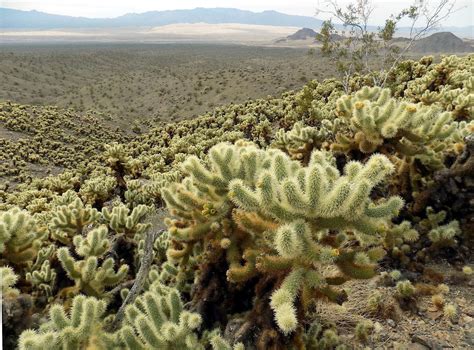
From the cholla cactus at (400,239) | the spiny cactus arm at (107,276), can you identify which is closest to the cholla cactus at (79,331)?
the spiny cactus arm at (107,276)

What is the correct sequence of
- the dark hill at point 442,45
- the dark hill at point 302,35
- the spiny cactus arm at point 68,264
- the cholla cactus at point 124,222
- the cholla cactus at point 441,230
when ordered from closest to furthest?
the spiny cactus arm at point 68,264, the cholla cactus at point 441,230, the cholla cactus at point 124,222, the dark hill at point 442,45, the dark hill at point 302,35

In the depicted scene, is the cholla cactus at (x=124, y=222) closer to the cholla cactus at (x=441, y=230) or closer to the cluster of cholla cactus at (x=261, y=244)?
the cluster of cholla cactus at (x=261, y=244)

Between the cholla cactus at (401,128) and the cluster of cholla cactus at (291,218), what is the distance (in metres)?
1.56

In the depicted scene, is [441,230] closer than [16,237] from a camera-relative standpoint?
No

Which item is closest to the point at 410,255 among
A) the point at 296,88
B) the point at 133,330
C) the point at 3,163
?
the point at 133,330

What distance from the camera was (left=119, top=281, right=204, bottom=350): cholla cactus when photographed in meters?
3.30

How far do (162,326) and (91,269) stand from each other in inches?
66.1

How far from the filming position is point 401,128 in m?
5.14

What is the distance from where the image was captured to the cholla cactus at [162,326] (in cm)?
330

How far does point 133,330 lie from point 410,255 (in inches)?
128

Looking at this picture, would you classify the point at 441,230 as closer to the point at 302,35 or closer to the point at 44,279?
the point at 44,279

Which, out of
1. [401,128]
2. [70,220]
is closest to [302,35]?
[70,220]

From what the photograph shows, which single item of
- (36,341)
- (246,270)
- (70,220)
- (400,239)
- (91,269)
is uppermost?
(246,270)

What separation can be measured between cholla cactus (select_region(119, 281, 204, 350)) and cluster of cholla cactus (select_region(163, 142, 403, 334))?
0.52 meters
